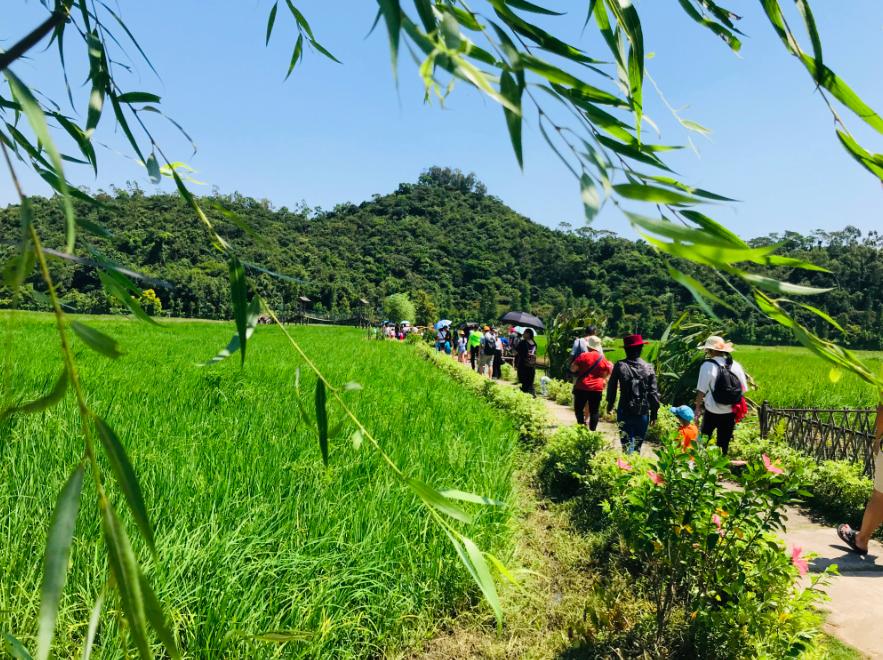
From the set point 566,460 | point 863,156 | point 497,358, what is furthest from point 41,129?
point 497,358

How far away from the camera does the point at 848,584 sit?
325cm

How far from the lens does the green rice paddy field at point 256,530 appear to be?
6.44 ft

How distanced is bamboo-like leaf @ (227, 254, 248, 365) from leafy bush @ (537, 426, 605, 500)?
12.9ft

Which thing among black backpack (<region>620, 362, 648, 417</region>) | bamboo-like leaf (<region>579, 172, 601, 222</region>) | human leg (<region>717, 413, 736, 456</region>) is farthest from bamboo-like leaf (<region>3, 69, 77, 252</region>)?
human leg (<region>717, 413, 736, 456</region>)

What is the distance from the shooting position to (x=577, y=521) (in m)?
4.08

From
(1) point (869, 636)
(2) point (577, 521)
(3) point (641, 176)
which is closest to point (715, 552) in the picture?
(1) point (869, 636)

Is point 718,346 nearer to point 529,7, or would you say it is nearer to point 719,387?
point 719,387

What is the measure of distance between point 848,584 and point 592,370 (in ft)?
10.6

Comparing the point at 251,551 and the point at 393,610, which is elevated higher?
the point at 251,551

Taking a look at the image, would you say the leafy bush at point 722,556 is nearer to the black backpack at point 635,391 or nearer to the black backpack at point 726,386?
the black backpack at point 726,386

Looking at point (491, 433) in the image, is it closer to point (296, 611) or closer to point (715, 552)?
point (715, 552)

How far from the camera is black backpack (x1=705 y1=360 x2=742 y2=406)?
15.8 ft

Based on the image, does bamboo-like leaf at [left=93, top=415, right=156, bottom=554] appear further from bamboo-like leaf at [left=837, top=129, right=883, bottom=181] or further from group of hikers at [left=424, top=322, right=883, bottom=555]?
group of hikers at [left=424, top=322, right=883, bottom=555]

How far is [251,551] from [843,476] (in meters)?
4.74
